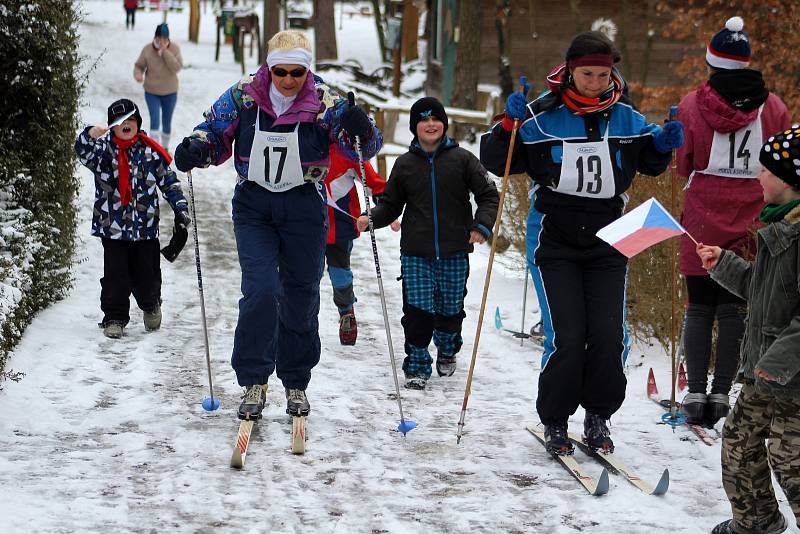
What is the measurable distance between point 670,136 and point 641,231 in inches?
28.8

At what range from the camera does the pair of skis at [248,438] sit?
17.4ft

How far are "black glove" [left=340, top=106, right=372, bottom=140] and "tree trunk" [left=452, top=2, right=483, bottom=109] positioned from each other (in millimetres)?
15392

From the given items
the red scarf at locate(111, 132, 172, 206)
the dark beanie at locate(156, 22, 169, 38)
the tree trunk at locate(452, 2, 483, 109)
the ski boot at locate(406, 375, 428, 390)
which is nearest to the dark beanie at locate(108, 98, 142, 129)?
the red scarf at locate(111, 132, 172, 206)

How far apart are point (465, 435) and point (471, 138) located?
15.5 metres

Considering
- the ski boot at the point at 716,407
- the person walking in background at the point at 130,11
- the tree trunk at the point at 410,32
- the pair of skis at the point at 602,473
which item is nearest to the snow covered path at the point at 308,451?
the pair of skis at the point at 602,473

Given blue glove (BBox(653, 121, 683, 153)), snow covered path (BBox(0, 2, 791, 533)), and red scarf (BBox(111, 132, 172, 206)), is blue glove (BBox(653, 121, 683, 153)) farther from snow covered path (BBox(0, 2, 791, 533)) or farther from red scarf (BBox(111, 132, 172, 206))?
red scarf (BBox(111, 132, 172, 206))

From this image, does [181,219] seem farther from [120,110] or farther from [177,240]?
[120,110]

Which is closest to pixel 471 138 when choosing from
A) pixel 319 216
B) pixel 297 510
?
pixel 319 216

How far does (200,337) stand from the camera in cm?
808

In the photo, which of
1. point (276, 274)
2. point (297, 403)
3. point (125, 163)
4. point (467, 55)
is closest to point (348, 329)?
point (125, 163)

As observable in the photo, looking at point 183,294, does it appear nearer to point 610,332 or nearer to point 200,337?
point 200,337

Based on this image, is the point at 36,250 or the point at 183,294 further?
the point at 183,294

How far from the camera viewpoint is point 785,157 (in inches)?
166

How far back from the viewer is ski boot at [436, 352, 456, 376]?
24.2 ft
